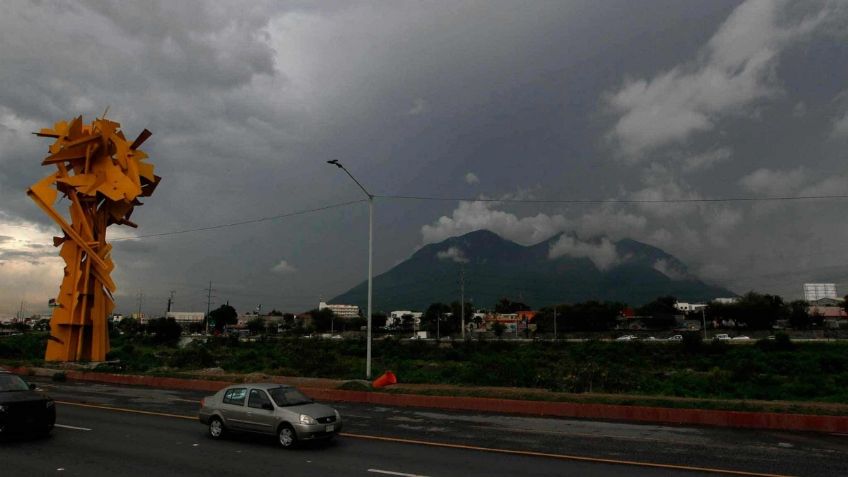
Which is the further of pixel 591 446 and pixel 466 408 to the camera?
pixel 466 408

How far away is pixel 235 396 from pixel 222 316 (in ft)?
607

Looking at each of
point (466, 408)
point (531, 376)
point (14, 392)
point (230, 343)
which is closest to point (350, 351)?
point (230, 343)

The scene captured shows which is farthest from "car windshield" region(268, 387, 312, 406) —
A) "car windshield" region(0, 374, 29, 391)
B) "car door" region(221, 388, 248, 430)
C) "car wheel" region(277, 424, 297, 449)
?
"car windshield" region(0, 374, 29, 391)

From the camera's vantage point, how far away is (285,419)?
12.2 m

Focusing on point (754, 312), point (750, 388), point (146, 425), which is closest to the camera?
point (146, 425)

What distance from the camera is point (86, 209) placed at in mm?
38344

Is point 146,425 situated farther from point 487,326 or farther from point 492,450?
point 487,326

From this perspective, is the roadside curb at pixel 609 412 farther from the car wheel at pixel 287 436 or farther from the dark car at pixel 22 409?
the dark car at pixel 22 409

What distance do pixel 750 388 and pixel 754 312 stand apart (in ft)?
357

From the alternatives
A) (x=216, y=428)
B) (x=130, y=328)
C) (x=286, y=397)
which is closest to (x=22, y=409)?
(x=216, y=428)

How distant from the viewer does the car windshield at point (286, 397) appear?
12.7 metres

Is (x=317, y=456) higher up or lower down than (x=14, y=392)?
lower down

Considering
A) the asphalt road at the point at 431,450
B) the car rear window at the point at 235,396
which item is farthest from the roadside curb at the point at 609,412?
the car rear window at the point at 235,396

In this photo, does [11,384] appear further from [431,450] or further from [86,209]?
[86,209]
